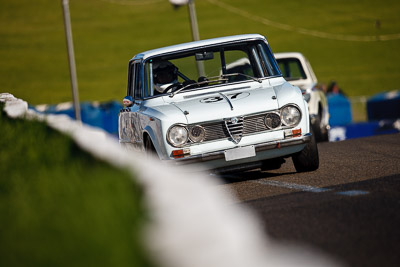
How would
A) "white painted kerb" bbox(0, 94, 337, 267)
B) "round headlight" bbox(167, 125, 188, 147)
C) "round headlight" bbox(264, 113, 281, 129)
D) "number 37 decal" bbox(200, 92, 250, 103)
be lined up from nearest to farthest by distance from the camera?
"white painted kerb" bbox(0, 94, 337, 267)
"round headlight" bbox(167, 125, 188, 147)
"round headlight" bbox(264, 113, 281, 129)
"number 37 decal" bbox(200, 92, 250, 103)

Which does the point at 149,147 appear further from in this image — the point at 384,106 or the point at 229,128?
the point at 384,106

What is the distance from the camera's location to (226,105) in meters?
9.11

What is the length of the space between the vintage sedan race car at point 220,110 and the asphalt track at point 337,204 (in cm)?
37

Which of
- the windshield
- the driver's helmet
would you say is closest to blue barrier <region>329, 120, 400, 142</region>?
the windshield

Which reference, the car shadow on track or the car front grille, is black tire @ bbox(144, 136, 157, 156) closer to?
the car front grille

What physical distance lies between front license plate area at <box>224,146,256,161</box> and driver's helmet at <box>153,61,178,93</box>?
5.89 feet

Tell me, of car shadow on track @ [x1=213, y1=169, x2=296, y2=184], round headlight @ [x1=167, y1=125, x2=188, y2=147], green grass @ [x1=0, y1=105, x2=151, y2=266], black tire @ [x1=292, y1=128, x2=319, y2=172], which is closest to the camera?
green grass @ [x1=0, y1=105, x2=151, y2=266]

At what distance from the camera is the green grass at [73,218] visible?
3.37 meters

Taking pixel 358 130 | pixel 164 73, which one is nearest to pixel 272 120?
pixel 164 73

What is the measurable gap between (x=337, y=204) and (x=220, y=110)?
106 inches

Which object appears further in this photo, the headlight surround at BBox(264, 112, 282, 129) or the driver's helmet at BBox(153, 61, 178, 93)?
the driver's helmet at BBox(153, 61, 178, 93)

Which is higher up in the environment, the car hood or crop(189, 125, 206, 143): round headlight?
the car hood

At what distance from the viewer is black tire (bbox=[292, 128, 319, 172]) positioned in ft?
31.2

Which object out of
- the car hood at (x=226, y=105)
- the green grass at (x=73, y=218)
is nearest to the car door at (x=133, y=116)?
the car hood at (x=226, y=105)
